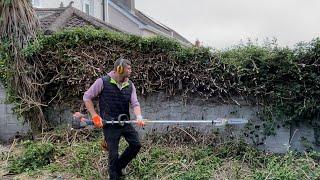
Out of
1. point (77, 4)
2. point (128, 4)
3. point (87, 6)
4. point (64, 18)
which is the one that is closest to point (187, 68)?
point (64, 18)

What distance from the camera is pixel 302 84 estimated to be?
322 inches

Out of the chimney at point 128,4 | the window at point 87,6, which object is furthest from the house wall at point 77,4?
the chimney at point 128,4

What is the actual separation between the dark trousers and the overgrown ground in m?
0.54

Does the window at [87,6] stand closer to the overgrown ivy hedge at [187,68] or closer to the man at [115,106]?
the overgrown ivy hedge at [187,68]

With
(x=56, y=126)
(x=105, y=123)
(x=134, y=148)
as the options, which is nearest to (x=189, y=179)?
(x=134, y=148)

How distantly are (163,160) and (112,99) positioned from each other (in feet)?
5.29

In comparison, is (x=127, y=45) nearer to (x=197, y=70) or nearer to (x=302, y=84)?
(x=197, y=70)

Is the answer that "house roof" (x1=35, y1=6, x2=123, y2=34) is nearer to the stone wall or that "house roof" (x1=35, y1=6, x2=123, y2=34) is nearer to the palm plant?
the palm plant

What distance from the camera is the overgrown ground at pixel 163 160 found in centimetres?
693

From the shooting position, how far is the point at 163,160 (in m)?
7.66

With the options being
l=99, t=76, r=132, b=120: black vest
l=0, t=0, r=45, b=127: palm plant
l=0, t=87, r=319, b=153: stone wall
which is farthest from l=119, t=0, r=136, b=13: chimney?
l=99, t=76, r=132, b=120: black vest

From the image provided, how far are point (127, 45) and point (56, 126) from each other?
2299 mm

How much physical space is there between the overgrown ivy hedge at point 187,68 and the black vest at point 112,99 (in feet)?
7.32

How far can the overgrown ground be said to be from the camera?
22.7ft
